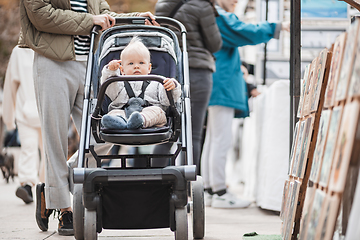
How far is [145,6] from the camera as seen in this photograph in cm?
1566

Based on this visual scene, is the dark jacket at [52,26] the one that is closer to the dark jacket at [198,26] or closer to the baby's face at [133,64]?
the baby's face at [133,64]

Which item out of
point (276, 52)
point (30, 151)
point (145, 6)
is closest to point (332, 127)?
point (30, 151)

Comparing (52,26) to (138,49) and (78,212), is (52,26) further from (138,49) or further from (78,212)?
(78,212)

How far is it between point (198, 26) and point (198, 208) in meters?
2.16

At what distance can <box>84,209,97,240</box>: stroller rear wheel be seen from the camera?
2.51 m

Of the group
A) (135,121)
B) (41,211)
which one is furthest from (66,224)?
(135,121)

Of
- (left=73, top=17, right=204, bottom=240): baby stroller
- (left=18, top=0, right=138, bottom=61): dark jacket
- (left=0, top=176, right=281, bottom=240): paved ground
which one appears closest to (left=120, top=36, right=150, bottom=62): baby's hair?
(left=73, top=17, right=204, bottom=240): baby stroller

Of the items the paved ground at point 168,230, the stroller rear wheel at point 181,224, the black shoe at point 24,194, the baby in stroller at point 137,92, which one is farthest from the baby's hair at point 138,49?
the black shoe at point 24,194

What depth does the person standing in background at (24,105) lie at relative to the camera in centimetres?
516

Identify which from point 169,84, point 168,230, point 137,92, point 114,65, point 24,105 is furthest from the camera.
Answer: point 24,105

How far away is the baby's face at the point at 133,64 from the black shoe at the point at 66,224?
1038 millimetres

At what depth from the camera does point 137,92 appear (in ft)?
9.72

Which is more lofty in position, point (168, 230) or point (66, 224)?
point (66, 224)

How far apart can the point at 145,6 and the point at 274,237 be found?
13542mm
